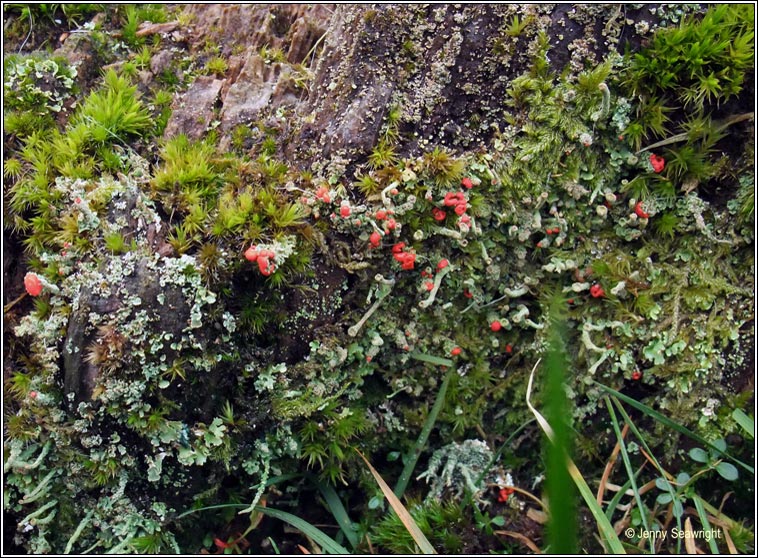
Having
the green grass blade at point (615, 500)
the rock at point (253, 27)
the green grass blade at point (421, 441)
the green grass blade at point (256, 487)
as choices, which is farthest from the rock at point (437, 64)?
the green grass blade at point (615, 500)

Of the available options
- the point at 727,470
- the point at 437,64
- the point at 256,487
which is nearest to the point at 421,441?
the point at 256,487

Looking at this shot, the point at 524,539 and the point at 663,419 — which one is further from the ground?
the point at 663,419

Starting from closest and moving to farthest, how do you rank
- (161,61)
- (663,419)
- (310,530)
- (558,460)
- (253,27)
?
(558,460)
(663,419)
(310,530)
(161,61)
(253,27)

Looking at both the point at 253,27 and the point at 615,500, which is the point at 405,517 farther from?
the point at 253,27

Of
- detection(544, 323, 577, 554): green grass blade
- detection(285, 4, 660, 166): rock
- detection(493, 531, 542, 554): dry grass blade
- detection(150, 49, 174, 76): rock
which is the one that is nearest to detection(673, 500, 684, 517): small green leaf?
detection(493, 531, 542, 554): dry grass blade

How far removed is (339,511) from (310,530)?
0.67 feet

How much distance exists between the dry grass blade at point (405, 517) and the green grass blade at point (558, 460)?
2.06 meters

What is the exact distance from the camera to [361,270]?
252cm

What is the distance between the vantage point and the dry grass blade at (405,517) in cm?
243

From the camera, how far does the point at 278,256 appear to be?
2.29m

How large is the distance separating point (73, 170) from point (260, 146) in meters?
0.75

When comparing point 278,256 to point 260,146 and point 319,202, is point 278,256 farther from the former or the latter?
point 260,146

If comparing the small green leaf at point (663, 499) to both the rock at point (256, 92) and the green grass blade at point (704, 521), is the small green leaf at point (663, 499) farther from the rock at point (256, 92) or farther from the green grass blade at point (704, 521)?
the rock at point (256, 92)

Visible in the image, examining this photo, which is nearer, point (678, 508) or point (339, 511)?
point (678, 508)
